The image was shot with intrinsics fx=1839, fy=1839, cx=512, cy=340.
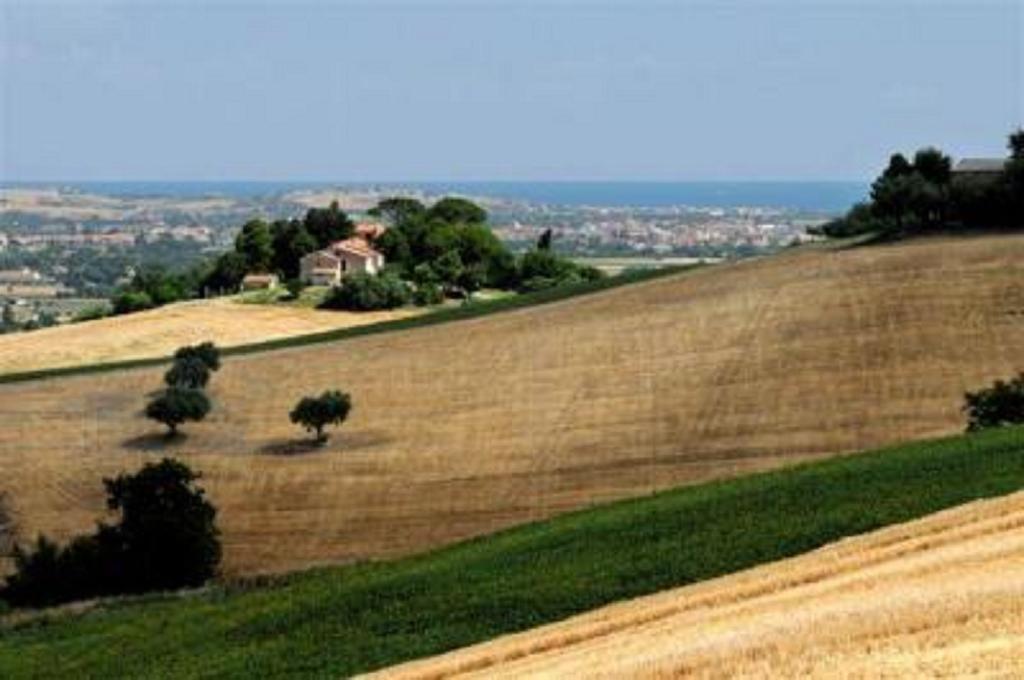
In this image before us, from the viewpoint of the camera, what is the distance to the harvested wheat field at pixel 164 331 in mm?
85688

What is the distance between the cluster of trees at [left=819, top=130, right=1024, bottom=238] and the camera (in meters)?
81.9

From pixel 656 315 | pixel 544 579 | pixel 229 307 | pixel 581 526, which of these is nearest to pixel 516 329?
pixel 656 315

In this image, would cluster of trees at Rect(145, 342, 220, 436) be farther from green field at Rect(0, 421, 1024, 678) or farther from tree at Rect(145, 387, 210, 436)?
green field at Rect(0, 421, 1024, 678)

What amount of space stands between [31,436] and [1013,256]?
3764 cm

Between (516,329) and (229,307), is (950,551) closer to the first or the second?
(516,329)

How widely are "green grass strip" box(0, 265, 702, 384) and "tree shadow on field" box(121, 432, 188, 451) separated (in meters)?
15.7

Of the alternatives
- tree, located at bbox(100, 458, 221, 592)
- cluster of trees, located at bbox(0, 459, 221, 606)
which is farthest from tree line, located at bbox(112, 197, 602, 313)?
cluster of trees, located at bbox(0, 459, 221, 606)

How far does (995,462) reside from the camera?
A: 1330 inches

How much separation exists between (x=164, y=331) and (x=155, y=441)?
114 ft

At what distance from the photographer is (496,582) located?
31141 millimetres

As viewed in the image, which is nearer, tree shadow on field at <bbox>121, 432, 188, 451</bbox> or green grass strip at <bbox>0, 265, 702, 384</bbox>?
tree shadow on field at <bbox>121, 432, 188, 451</bbox>

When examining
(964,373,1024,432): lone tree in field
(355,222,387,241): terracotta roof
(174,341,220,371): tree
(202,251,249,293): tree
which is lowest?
(202,251,249,293): tree

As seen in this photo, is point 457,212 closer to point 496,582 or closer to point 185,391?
point 185,391

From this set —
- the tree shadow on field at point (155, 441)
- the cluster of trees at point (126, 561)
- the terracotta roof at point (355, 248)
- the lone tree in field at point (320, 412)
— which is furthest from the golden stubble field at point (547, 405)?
the terracotta roof at point (355, 248)
